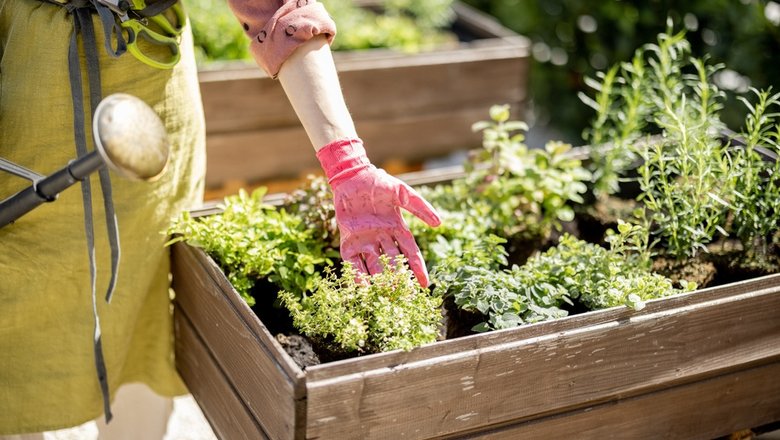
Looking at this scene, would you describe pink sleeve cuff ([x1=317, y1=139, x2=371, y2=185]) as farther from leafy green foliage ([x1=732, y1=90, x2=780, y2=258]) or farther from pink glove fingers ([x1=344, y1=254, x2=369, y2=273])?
leafy green foliage ([x1=732, y1=90, x2=780, y2=258])

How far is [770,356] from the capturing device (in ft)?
6.30

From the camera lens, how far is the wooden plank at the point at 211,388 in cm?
175

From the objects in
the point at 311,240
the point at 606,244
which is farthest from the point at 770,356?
the point at 311,240

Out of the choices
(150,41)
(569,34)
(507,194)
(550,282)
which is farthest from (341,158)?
(569,34)

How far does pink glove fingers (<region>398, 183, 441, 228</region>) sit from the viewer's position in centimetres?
171

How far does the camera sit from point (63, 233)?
70.4 inches

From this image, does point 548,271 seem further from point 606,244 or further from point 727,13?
point 727,13

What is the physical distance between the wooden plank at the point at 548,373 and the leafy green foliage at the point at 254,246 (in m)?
0.37

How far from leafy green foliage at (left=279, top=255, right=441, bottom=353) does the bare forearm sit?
0.86 ft

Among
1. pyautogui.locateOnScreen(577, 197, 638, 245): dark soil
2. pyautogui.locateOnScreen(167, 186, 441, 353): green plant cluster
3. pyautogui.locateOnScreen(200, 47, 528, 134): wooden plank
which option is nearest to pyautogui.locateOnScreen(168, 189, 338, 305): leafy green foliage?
pyautogui.locateOnScreen(167, 186, 441, 353): green plant cluster

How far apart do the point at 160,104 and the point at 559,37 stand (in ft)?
9.91

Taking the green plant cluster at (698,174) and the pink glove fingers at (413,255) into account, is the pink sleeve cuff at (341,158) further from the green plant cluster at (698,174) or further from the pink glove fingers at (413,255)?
the green plant cluster at (698,174)

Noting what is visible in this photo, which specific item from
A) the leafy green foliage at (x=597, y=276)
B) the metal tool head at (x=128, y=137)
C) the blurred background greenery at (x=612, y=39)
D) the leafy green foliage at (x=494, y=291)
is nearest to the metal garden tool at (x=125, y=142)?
the metal tool head at (x=128, y=137)

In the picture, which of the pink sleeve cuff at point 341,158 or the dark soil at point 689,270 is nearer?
the pink sleeve cuff at point 341,158
